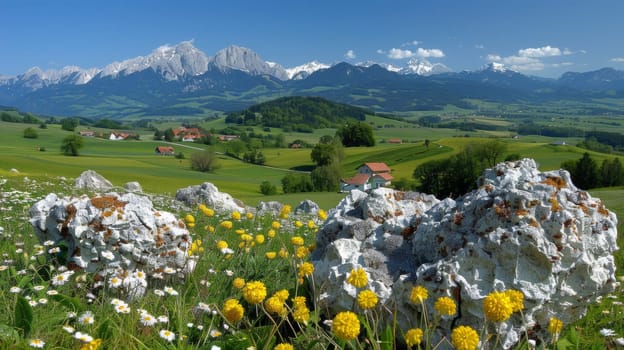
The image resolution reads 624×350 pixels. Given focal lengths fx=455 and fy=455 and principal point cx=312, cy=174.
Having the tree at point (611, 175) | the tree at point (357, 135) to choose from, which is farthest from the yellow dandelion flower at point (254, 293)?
the tree at point (357, 135)

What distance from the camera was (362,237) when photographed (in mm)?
5699

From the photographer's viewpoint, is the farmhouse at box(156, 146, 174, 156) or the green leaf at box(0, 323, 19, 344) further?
the farmhouse at box(156, 146, 174, 156)

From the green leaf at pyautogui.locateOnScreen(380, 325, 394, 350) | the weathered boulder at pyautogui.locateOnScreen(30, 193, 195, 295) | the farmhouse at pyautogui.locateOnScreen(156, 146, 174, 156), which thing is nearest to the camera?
the green leaf at pyautogui.locateOnScreen(380, 325, 394, 350)

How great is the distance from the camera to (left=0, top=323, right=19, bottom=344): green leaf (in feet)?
12.3

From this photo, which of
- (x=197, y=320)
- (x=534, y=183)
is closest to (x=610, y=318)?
(x=534, y=183)

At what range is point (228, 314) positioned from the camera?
3609 millimetres

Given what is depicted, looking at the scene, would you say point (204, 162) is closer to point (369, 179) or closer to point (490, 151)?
point (369, 179)

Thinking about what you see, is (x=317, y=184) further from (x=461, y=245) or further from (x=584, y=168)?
(x=461, y=245)

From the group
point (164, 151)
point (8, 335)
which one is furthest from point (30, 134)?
point (8, 335)

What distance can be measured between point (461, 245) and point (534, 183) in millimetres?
1057

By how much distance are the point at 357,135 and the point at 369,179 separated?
72992 mm

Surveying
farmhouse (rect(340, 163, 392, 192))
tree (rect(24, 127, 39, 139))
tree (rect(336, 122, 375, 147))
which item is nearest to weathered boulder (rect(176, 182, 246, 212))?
farmhouse (rect(340, 163, 392, 192))

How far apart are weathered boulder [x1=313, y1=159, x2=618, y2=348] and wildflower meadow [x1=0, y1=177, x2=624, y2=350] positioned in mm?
149

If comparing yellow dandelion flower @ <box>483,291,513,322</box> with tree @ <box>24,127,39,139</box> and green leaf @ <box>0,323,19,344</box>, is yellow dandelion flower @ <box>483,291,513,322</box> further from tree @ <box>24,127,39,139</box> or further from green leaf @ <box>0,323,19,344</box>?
tree @ <box>24,127,39,139</box>
